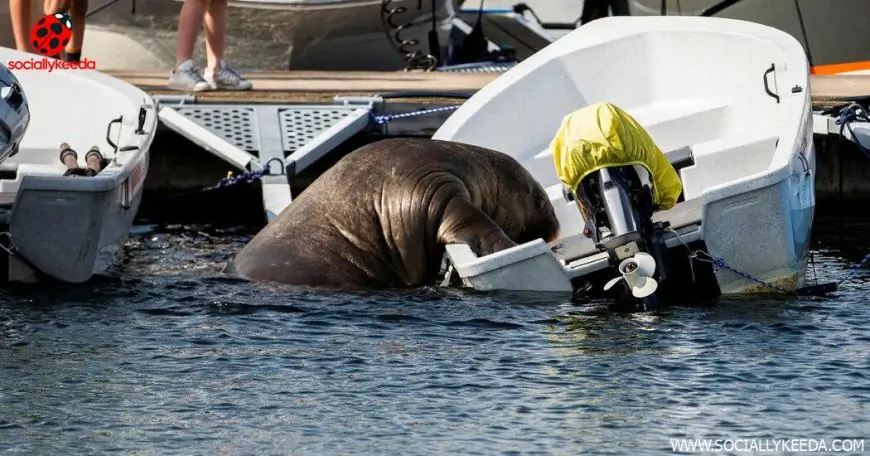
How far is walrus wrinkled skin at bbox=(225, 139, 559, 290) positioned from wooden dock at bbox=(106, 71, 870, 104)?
3219mm

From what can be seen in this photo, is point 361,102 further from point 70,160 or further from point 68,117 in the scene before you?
point 70,160

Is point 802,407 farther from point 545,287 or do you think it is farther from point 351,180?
point 351,180

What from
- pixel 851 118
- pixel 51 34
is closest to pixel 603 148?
pixel 851 118

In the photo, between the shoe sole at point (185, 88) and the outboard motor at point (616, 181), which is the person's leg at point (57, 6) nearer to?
the shoe sole at point (185, 88)

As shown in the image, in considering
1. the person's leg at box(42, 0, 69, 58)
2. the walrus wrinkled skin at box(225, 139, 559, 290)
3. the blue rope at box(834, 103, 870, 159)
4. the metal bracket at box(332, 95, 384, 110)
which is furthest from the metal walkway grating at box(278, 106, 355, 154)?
the blue rope at box(834, 103, 870, 159)

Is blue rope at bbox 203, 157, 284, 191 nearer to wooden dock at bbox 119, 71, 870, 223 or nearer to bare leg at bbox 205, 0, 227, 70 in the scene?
wooden dock at bbox 119, 71, 870, 223

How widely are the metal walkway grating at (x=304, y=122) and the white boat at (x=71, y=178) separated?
4.84 ft

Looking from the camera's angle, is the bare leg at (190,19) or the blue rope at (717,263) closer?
the blue rope at (717,263)

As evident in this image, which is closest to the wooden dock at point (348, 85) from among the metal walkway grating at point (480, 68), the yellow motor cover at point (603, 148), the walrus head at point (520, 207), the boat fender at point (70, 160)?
the metal walkway grating at point (480, 68)

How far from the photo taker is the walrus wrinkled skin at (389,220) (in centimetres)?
837

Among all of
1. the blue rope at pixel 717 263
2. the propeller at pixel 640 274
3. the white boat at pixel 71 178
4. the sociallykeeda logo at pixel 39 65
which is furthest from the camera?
the sociallykeeda logo at pixel 39 65

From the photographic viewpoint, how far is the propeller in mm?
7066

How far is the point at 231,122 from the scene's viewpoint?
37.5 ft

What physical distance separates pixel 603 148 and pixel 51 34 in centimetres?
570
